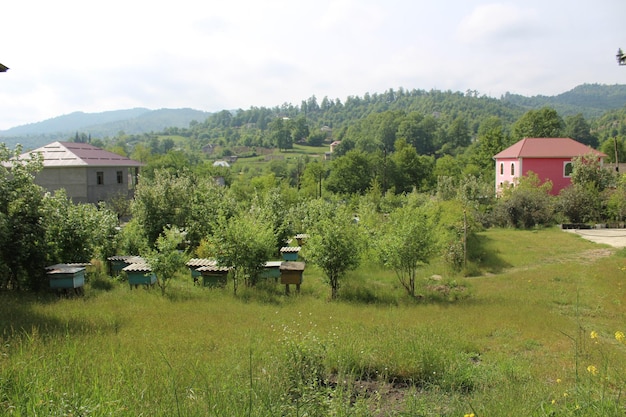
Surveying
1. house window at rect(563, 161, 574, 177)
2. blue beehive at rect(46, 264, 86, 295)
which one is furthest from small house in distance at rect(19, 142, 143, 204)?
house window at rect(563, 161, 574, 177)

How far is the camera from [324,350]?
609 cm

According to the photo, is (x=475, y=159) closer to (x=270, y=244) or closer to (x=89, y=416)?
(x=270, y=244)

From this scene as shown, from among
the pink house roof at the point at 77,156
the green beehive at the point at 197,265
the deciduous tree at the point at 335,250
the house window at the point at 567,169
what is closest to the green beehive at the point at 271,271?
the deciduous tree at the point at 335,250

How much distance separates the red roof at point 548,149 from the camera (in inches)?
1752

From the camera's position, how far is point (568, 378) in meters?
6.53

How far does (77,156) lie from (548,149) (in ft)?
143

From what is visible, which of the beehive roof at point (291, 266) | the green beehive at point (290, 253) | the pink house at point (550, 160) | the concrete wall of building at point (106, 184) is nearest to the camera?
the beehive roof at point (291, 266)

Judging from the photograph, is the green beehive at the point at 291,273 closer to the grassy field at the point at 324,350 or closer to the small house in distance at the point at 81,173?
the grassy field at the point at 324,350

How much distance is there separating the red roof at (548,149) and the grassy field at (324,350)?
98.1 feet

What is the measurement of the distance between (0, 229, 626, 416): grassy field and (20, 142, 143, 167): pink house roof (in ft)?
83.2

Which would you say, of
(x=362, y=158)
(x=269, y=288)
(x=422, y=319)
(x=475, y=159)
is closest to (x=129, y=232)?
(x=269, y=288)

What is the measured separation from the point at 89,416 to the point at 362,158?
62.4 m

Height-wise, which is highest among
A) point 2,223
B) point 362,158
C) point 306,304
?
point 362,158

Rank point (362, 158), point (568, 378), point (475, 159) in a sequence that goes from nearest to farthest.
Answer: point (568, 378) < point (362, 158) < point (475, 159)
